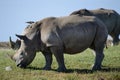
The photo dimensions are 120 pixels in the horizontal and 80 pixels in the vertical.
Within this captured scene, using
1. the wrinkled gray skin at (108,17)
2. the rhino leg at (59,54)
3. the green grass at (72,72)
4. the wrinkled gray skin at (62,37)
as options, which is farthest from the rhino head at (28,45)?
the wrinkled gray skin at (108,17)

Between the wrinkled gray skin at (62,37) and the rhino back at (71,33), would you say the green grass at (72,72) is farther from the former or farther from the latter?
the rhino back at (71,33)

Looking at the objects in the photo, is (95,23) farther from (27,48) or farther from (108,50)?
(108,50)

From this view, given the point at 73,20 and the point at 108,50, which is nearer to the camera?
the point at 73,20

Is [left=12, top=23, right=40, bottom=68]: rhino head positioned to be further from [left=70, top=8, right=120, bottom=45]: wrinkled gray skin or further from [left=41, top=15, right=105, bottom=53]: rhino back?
[left=70, top=8, right=120, bottom=45]: wrinkled gray skin

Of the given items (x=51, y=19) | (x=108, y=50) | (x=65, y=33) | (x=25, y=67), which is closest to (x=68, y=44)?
(x=65, y=33)

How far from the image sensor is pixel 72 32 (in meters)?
Result: 13.7

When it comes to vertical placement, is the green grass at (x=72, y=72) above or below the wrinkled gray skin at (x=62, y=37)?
below

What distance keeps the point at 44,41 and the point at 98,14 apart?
12.4 ft

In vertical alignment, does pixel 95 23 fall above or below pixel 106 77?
above

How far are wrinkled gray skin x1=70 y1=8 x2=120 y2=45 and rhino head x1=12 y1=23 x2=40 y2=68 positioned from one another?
2.47 meters

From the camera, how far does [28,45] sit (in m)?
14.5

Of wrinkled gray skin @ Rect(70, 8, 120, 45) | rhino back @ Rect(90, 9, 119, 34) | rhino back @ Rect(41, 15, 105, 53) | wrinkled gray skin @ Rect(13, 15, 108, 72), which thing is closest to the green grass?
wrinkled gray skin @ Rect(13, 15, 108, 72)

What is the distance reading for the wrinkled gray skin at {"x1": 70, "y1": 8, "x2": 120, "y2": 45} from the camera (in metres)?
16.5

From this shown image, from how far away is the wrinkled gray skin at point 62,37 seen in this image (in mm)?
13680
